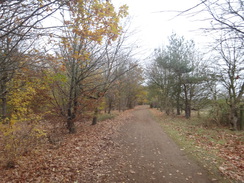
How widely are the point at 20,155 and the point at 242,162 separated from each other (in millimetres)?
7359

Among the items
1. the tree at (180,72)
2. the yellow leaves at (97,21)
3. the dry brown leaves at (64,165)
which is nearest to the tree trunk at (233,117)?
the tree at (180,72)

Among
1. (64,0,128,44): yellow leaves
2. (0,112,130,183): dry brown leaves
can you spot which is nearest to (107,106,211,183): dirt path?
(0,112,130,183): dry brown leaves

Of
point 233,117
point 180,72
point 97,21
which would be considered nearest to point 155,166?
point 97,21

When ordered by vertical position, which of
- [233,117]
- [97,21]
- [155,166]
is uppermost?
[97,21]

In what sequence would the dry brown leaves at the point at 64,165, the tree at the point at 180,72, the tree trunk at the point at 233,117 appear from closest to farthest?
1. the dry brown leaves at the point at 64,165
2. the tree trunk at the point at 233,117
3. the tree at the point at 180,72

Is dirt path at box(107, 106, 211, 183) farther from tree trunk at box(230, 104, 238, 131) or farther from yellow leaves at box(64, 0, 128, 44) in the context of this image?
tree trunk at box(230, 104, 238, 131)

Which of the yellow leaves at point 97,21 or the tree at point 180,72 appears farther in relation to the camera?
the tree at point 180,72

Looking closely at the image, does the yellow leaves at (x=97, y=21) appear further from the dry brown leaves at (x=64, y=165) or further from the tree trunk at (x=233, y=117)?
the tree trunk at (x=233, y=117)

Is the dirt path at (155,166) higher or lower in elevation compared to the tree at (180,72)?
lower

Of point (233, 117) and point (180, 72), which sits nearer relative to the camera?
point (233, 117)

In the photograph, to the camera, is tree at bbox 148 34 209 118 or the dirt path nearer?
the dirt path

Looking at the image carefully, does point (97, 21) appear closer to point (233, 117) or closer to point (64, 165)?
point (64, 165)

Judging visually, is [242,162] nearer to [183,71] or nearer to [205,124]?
[205,124]

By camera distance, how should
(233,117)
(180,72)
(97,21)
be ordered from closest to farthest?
(97,21)
(233,117)
(180,72)
